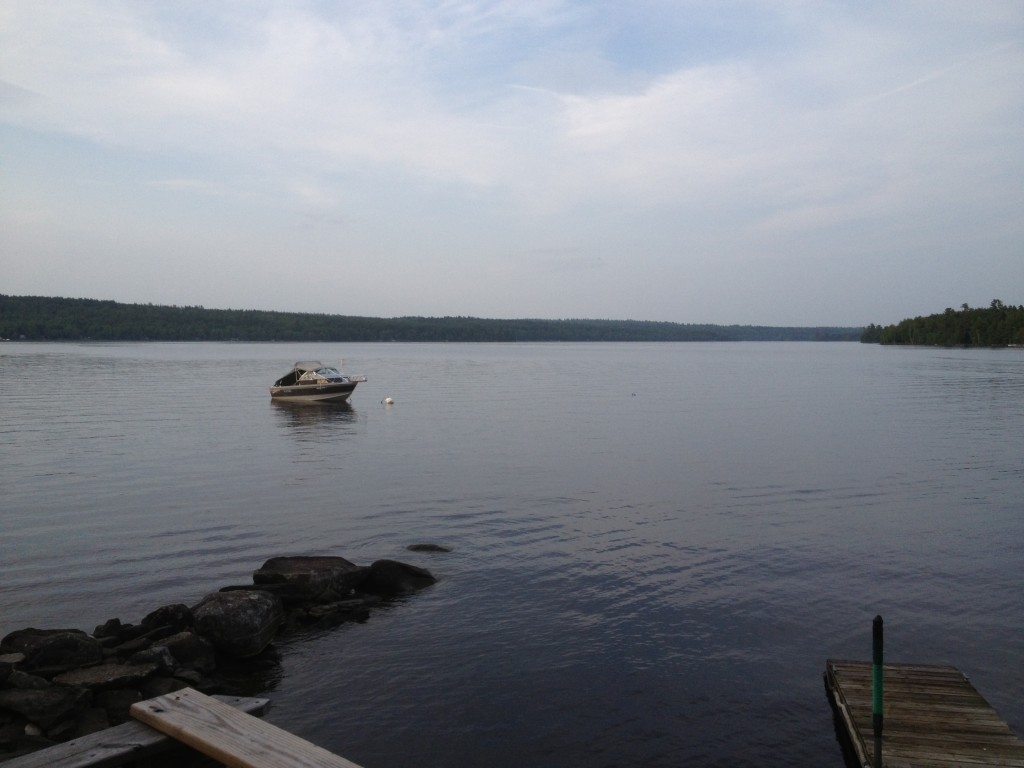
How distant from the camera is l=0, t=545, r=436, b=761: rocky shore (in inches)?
325

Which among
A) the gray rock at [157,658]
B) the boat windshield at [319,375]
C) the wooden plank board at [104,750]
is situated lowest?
the gray rock at [157,658]

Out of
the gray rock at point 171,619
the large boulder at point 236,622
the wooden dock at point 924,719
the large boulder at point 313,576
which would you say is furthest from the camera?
the large boulder at point 313,576

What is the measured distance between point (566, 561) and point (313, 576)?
4.52 m

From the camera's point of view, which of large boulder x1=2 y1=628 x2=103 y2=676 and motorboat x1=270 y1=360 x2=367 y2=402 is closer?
large boulder x1=2 y1=628 x2=103 y2=676

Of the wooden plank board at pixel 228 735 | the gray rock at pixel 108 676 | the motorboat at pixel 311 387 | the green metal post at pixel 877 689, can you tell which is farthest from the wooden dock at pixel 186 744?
the motorboat at pixel 311 387

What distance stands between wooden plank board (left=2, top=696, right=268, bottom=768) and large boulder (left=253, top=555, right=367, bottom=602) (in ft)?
17.0

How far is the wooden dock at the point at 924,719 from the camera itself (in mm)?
7406

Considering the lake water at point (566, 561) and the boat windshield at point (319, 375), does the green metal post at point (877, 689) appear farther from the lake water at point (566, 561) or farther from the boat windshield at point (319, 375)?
the boat windshield at point (319, 375)

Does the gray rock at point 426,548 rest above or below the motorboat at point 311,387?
below

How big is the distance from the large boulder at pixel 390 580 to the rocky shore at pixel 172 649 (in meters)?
0.02

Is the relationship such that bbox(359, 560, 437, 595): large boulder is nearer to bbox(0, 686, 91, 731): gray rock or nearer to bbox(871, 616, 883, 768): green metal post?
bbox(0, 686, 91, 731): gray rock

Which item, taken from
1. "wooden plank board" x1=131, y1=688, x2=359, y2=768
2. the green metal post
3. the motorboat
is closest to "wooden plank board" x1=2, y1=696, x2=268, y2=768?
"wooden plank board" x1=131, y1=688, x2=359, y2=768

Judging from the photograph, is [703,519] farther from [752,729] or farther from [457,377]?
[457,377]

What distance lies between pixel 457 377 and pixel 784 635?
6663 centimetres
